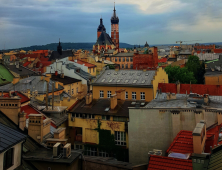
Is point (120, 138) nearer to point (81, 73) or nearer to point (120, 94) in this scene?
point (120, 94)

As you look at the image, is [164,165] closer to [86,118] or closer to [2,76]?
[86,118]

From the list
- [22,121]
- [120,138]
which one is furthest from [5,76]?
[22,121]

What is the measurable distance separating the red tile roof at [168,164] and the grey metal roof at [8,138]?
6.29m

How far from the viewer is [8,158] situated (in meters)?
11.0

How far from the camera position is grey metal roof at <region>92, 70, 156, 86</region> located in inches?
1481

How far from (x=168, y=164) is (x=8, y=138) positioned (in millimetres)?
7412

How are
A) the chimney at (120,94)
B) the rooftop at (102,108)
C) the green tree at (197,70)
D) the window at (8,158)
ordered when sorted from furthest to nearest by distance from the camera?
the green tree at (197,70)
the chimney at (120,94)
the rooftop at (102,108)
the window at (8,158)

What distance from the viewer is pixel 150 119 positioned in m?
21.2

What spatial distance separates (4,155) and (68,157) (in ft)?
11.0

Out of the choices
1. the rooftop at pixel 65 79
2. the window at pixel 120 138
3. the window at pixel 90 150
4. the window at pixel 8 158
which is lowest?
the window at pixel 90 150

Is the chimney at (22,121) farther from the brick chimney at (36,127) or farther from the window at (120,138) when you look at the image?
the window at (120,138)

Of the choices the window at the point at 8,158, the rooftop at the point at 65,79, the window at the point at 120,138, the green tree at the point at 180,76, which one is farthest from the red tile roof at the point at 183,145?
the green tree at the point at 180,76

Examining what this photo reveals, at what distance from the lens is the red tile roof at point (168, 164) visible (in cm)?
1204

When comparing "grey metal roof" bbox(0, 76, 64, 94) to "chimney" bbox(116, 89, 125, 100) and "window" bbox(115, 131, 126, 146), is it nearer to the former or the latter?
"chimney" bbox(116, 89, 125, 100)
